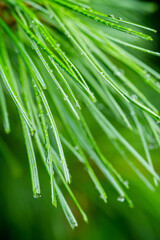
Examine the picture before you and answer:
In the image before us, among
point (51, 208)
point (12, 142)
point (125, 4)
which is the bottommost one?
point (51, 208)

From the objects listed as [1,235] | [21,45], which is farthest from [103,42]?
[1,235]

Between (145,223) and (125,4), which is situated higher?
(125,4)

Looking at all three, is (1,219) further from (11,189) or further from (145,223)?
(145,223)

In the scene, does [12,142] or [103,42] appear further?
[12,142]

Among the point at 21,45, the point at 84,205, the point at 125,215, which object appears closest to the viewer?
the point at 21,45

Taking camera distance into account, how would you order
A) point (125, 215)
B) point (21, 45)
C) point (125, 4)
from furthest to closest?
1. point (125, 215)
2. point (125, 4)
3. point (21, 45)

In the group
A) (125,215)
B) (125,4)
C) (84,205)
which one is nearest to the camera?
(125,4)

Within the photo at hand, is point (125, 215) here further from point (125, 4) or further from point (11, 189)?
point (125, 4)

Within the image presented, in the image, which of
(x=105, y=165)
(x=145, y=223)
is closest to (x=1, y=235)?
(x=145, y=223)

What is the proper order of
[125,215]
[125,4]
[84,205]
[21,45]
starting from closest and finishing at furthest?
[21,45] < [125,4] < [125,215] < [84,205]
